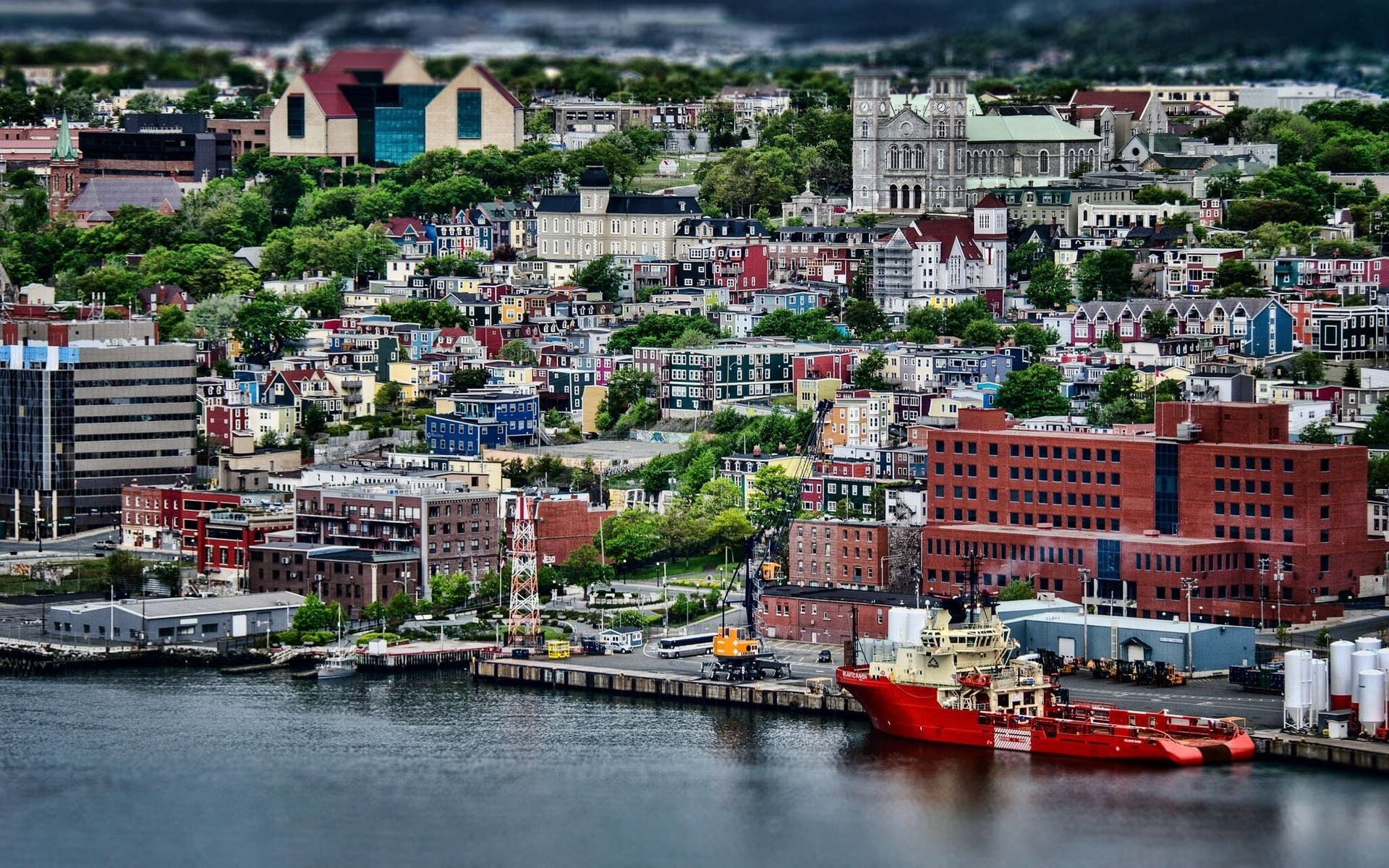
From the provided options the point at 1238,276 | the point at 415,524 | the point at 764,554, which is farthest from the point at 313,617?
the point at 1238,276

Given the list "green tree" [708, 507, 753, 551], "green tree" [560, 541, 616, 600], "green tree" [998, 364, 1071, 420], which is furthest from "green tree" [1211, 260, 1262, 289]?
"green tree" [560, 541, 616, 600]

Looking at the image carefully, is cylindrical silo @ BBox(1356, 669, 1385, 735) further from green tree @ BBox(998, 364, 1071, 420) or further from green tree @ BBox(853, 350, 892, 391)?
green tree @ BBox(853, 350, 892, 391)

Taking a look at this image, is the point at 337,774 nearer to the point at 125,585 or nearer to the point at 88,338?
the point at 125,585

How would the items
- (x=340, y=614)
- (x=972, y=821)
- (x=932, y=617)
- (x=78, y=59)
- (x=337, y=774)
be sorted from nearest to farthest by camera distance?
(x=78, y=59) → (x=972, y=821) → (x=337, y=774) → (x=932, y=617) → (x=340, y=614)

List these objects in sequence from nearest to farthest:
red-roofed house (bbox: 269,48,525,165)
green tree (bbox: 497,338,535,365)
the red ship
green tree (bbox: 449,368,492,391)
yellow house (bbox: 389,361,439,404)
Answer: the red ship < green tree (bbox: 449,368,492,391) < yellow house (bbox: 389,361,439,404) < green tree (bbox: 497,338,535,365) < red-roofed house (bbox: 269,48,525,165)

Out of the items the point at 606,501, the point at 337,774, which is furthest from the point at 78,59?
the point at 606,501

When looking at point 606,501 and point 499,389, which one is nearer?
point 606,501
